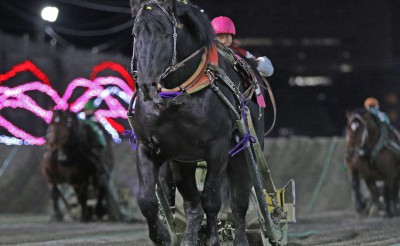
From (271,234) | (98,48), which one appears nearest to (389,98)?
(98,48)

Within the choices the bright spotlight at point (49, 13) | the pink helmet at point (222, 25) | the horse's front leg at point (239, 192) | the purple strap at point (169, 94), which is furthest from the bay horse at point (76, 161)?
the purple strap at point (169, 94)

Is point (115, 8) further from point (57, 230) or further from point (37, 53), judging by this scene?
point (57, 230)

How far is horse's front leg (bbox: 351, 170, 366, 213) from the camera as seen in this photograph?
1777 cm

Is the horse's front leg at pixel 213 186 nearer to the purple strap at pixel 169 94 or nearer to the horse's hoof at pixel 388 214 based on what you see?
the purple strap at pixel 169 94

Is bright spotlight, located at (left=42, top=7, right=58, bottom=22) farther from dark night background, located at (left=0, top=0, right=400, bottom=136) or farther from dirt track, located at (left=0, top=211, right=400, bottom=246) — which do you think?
dark night background, located at (left=0, top=0, right=400, bottom=136)

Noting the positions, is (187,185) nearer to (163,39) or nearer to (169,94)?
(169,94)

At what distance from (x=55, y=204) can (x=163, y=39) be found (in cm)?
1137

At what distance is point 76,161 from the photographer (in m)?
17.1

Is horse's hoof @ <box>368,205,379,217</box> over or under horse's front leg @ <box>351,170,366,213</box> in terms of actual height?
under

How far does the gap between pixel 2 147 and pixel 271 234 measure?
10.5 m

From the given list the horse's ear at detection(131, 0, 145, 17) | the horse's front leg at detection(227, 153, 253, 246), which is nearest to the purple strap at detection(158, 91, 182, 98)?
the horse's ear at detection(131, 0, 145, 17)

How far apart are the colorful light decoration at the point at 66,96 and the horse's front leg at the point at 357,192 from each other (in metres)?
6.63

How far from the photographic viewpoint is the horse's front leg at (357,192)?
17766 mm

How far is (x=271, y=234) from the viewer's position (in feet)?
27.6
